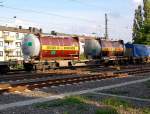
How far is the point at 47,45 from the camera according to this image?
32.0 m

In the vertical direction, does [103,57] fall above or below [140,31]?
below

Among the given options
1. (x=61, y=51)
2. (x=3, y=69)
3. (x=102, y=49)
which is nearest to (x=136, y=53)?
(x=102, y=49)

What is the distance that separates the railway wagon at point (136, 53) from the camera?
48719 mm

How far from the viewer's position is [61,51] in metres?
33.3

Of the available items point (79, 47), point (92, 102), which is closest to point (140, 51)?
point (79, 47)

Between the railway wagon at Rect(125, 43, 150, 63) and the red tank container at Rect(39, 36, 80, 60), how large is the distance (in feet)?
47.0

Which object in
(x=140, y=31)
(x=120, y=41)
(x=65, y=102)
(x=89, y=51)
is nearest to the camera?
(x=65, y=102)

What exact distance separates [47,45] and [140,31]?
4740 centimetres

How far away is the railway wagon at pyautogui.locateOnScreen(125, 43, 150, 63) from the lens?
48.7 metres

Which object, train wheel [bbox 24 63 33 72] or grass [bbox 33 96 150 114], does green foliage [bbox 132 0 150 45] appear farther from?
grass [bbox 33 96 150 114]

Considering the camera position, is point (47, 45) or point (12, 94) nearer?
point (12, 94)

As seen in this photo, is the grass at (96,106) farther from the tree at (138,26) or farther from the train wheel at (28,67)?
the tree at (138,26)

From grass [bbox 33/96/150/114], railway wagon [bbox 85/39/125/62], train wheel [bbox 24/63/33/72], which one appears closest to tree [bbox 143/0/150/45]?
railway wagon [bbox 85/39/125/62]

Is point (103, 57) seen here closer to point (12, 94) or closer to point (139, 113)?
point (12, 94)
